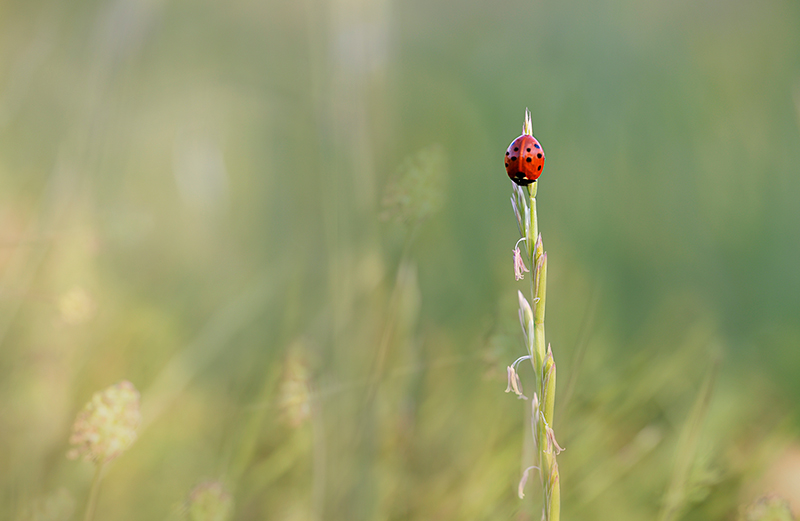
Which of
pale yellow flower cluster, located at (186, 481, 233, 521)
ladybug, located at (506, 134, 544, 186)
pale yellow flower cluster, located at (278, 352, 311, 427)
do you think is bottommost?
pale yellow flower cluster, located at (186, 481, 233, 521)

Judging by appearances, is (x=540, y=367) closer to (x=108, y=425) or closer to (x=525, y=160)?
(x=525, y=160)

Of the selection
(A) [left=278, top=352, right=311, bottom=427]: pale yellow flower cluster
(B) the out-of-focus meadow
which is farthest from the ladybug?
(A) [left=278, top=352, right=311, bottom=427]: pale yellow flower cluster

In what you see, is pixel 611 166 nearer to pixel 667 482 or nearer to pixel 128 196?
pixel 667 482

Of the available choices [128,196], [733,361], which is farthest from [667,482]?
[128,196]

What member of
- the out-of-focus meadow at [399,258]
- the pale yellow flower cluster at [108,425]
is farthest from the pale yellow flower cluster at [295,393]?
the pale yellow flower cluster at [108,425]

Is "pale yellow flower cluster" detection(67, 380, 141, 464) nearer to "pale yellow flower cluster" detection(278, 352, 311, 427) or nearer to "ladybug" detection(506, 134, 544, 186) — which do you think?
"pale yellow flower cluster" detection(278, 352, 311, 427)

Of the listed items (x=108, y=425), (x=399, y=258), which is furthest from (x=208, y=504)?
(x=399, y=258)
